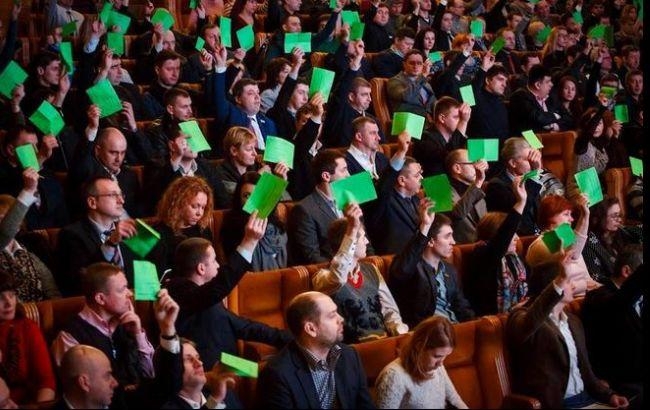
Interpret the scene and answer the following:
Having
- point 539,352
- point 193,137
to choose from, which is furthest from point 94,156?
point 539,352

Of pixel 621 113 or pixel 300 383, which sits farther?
pixel 621 113

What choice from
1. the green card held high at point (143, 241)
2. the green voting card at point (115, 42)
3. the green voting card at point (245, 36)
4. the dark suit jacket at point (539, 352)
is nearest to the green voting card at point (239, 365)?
the green card held high at point (143, 241)

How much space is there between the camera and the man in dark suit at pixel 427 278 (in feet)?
9.68

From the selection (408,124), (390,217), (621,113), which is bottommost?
(390,217)

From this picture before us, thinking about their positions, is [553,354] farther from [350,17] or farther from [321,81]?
[350,17]

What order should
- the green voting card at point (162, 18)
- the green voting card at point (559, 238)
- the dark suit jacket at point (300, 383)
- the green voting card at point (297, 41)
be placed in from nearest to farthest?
the dark suit jacket at point (300, 383) < the green voting card at point (559, 238) < the green voting card at point (297, 41) < the green voting card at point (162, 18)

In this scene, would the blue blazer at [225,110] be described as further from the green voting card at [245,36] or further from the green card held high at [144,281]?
the green card held high at [144,281]

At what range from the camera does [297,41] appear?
420 cm

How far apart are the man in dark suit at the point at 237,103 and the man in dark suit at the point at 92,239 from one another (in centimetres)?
104

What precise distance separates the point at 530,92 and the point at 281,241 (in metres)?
1.85

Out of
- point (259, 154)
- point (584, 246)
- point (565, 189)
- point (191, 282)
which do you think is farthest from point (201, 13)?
point (191, 282)

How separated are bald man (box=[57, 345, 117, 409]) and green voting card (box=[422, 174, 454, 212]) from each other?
3.72 feet

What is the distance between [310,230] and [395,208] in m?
0.33

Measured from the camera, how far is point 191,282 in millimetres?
2570
